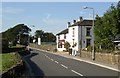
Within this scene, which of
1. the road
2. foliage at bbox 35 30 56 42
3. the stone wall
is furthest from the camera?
foliage at bbox 35 30 56 42

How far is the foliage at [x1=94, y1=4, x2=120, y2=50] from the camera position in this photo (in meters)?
47.7

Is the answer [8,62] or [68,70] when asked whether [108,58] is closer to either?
[68,70]

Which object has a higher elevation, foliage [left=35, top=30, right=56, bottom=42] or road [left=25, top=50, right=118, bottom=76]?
foliage [left=35, top=30, right=56, bottom=42]

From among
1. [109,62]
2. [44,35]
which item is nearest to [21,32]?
[44,35]

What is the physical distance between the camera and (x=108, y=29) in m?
48.2

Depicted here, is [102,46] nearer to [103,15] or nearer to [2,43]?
[103,15]

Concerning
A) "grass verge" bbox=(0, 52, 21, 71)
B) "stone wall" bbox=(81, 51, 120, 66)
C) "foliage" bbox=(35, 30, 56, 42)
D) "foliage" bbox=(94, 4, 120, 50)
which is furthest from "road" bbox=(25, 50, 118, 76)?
"foliage" bbox=(35, 30, 56, 42)

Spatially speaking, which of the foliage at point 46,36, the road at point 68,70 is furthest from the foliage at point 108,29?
the foliage at point 46,36

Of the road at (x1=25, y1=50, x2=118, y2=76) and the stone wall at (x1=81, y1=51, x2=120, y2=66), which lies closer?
the road at (x1=25, y1=50, x2=118, y2=76)

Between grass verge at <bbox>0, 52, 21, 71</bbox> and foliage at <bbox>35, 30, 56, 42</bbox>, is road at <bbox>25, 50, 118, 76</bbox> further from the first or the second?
foliage at <bbox>35, 30, 56, 42</bbox>

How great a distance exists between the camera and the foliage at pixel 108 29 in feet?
157

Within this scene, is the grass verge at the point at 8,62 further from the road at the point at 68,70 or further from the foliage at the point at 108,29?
the foliage at the point at 108,29

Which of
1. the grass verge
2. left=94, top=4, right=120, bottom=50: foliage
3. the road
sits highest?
left=94, top=4, right=120, bottom=50: foliage

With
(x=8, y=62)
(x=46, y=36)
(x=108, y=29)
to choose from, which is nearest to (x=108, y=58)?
(x=108, y=29)
